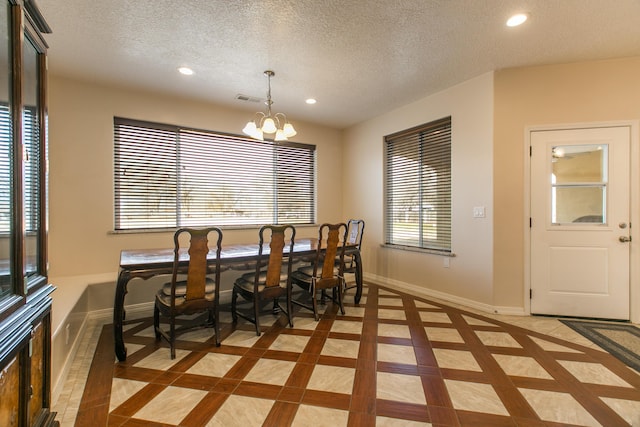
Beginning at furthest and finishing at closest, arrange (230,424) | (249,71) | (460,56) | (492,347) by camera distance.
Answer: (249,71)
(460,56)
(492,347)
(230,424)

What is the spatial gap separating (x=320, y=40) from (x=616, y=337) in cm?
365

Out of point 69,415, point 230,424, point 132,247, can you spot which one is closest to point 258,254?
point 230,424

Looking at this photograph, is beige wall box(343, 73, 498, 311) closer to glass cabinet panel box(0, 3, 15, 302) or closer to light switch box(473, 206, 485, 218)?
light switch box(473, 206, 485, 218)

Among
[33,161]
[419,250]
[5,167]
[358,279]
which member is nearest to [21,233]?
[5,167]

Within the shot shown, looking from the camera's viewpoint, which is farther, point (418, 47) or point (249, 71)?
point (249, 71)

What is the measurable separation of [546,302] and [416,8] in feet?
10.1

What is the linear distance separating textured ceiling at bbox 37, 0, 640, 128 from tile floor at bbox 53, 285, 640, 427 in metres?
2.59

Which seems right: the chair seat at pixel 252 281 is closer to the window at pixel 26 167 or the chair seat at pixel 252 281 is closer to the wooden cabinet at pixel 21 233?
the wooden cabinet at pixel 21 233

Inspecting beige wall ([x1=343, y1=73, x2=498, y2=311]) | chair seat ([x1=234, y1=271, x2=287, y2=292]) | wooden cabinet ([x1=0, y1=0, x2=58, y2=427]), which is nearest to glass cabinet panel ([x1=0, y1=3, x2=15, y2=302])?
wooden cabinet ([x1=0, y1=0, x2=58, y2=427])

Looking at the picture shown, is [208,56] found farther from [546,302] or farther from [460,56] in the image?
[546,302]

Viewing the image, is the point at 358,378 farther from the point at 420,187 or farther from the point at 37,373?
the point at 420,187

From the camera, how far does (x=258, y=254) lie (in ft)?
8.77

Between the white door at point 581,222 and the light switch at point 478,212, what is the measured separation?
0.46m

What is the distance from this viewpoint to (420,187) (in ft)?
13.1
